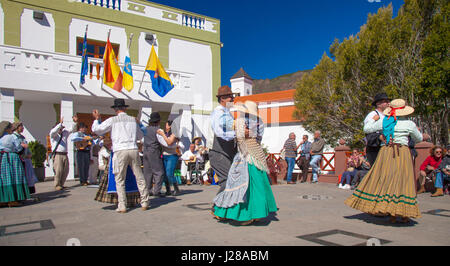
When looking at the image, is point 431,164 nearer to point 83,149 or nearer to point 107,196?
point 107,196

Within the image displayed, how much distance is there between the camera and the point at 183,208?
6.29m

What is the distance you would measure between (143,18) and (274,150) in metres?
16.1

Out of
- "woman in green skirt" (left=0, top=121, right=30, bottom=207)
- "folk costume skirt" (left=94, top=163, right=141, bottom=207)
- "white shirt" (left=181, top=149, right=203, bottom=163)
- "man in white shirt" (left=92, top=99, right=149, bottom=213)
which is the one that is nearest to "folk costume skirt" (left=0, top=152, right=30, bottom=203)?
"woman in green skirt" (left=0, top=121, right=30, bottom=207)

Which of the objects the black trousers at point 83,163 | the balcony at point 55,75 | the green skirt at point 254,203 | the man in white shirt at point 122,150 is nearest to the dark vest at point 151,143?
the man in white shirt at point 122,150

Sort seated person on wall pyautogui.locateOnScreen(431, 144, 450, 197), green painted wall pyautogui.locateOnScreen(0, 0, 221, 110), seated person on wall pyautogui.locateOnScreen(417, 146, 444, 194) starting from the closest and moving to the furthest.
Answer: seated person on wall pyautogui.locateOnScreen(431, 144, 450, 197) → seated person on wall pyautogui.locateOnScreen(417, 146, 444, 194) → green painted wall pyautogui.locateOnScreen(0, 0, 221, 110)

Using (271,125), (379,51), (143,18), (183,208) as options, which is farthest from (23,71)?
(271,125)

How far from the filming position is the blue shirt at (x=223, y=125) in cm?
502

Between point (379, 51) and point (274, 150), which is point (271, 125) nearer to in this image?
point (274, 150)

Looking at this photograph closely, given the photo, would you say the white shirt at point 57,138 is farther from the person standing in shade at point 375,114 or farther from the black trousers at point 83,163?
the person standing in shade at point 375,114

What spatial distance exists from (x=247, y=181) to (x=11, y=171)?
4.77m

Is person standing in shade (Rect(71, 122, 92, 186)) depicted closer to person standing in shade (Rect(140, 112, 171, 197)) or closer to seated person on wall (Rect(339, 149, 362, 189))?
person standing in shade (Rect(140, 112, 171, 197))

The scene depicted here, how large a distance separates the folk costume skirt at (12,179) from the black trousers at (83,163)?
3.51m

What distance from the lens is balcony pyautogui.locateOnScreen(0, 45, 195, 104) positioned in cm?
1156

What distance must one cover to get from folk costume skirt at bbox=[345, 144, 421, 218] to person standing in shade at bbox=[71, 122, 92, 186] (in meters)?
7.88
